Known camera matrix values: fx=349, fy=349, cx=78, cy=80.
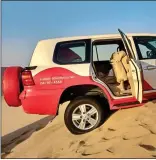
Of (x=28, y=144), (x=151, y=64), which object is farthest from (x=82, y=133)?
(x=151, y=64)

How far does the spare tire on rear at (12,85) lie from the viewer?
656 cm

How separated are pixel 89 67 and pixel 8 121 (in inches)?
319

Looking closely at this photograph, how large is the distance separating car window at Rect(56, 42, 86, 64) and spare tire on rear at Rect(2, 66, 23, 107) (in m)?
0.84

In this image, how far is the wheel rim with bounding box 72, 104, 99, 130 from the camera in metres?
6.53

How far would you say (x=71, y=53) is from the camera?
6.80 meters

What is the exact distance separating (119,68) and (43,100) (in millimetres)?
1730

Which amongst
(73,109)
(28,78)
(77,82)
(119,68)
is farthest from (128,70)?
(28,78)

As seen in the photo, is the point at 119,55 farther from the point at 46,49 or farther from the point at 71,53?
the point at 46,49

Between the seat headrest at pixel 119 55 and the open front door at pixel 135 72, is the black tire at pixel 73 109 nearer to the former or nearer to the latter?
the open front door at pixel 135 72

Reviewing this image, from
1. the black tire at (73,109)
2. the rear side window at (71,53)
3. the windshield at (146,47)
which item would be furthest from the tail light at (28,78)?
the windshield at (146,47)

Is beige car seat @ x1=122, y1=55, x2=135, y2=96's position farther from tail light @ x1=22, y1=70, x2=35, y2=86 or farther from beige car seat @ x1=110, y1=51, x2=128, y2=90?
tail light @ x1=22, y1=70, x2=35, y2=86

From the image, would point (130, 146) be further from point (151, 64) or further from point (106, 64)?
point (106, 64)

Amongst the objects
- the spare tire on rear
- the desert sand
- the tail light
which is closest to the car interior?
the desert sand

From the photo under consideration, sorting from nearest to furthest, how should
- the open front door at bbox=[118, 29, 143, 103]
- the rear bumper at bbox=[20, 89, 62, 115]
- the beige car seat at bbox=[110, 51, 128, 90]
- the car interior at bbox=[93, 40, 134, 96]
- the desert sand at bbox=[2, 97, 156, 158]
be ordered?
1. the desert sand at bbox=[2, 97, 156, 158]
2. the open front door at bbox=[118, 29, 143, 103]
3. the rear bumper at bbox=[20, 89, 62, 115]
4. the car interior at bbox=[93, 40, 134, 96]
5. the beige car seat at bbox=[110, 51, 128, 90]
